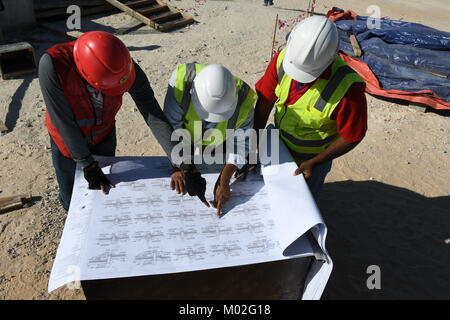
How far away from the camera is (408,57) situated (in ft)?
19.7

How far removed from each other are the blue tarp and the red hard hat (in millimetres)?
5139

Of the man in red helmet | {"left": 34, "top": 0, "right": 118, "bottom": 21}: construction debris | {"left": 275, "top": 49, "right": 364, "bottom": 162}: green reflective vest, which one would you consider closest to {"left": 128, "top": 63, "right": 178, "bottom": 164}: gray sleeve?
the man in red helmet

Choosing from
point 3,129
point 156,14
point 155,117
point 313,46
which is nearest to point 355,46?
point 156,14

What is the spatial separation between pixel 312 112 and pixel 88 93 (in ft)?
4.66

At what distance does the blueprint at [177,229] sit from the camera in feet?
6.05

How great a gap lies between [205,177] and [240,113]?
1.68ft

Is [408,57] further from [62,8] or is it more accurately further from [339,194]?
[62,8]

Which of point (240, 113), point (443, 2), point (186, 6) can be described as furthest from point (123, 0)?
point (443, 2)

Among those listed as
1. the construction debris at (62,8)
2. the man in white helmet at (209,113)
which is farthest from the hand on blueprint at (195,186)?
the construction debris at (62,8)

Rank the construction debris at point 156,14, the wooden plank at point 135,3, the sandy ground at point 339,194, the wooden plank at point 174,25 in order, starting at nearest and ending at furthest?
1. the sandy ground at point 339,194
2. the wooden plank at point 174,25
3. the construction debris at point 156,14
4. the wooden plank at point 135,3

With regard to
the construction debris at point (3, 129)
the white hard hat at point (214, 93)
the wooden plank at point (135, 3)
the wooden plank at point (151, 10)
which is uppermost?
the white hard hat at point (214, 93)

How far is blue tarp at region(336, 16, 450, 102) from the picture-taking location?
5.87 m

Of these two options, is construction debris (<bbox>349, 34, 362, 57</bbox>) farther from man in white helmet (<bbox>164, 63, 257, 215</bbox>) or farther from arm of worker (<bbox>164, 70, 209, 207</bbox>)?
arm of worker (<bbox>164, 70, 209, 207</bbox>)

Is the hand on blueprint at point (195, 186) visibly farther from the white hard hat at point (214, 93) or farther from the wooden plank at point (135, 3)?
the wooden plank at point (135, 3)
